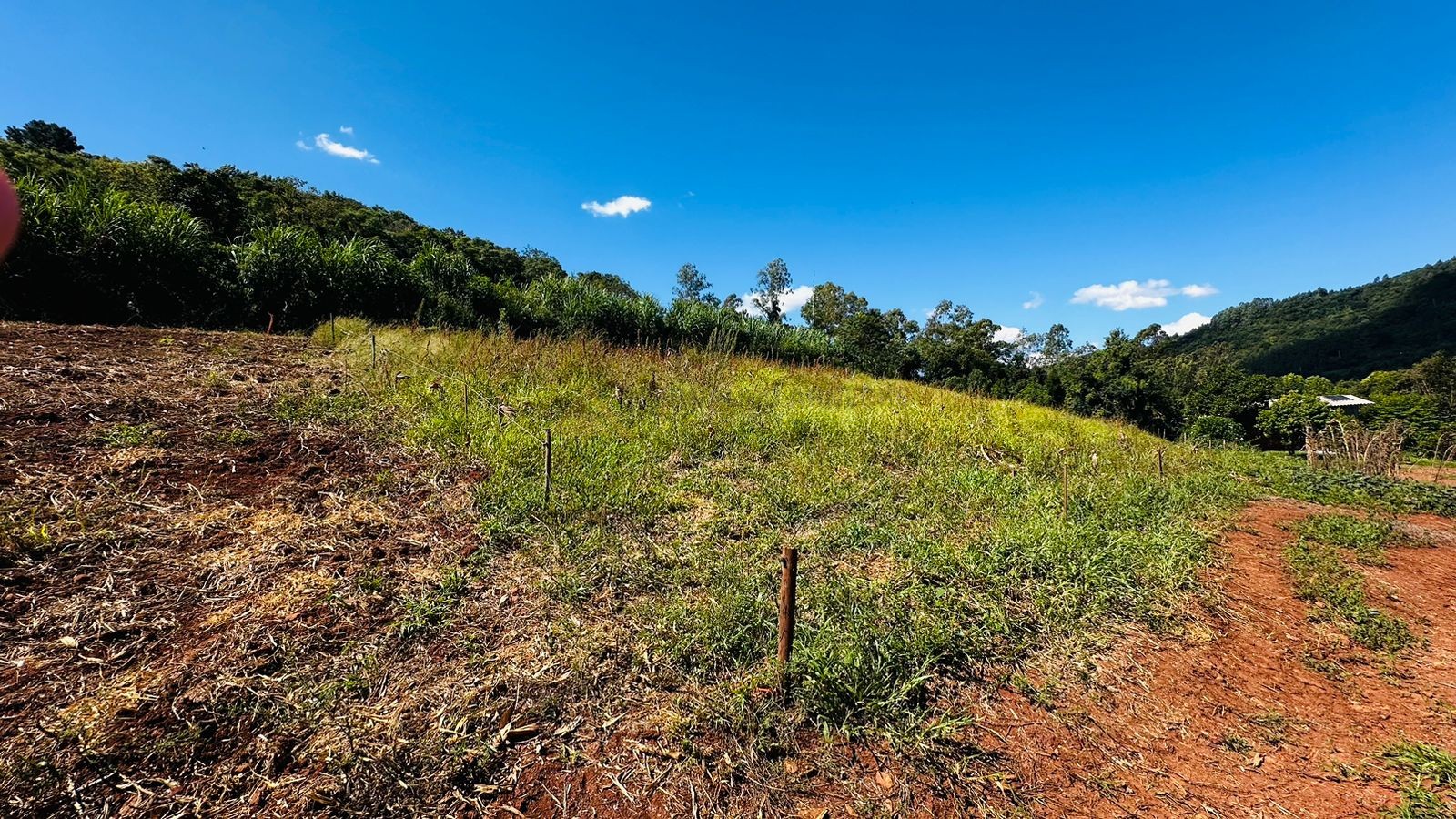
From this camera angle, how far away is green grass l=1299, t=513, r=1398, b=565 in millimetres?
4000

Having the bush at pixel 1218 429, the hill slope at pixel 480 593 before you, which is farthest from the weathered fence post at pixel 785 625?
the bush at pixel 1218 429

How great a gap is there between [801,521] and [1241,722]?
2315 millimetres

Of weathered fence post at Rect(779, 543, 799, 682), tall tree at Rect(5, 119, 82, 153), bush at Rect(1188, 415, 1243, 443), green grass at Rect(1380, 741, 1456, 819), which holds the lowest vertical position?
green grass at Rect(1380, 741, 1456, 819)

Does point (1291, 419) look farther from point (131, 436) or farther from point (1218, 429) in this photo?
point (131, 436)

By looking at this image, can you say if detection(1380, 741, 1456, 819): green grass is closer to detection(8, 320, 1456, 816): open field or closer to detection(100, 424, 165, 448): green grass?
detection(8, 320, 1456, 816): open field

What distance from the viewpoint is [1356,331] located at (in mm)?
51812

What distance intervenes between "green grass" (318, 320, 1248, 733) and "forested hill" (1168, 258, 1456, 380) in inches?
1768

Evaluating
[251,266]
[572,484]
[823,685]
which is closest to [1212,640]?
[823,685]

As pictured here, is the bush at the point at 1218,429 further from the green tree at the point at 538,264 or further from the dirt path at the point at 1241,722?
the green tree at the point at 538,264

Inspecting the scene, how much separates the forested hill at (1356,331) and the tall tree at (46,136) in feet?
217

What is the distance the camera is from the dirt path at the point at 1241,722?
203 cm

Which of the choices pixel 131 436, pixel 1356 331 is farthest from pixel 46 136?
pixel 1356 331

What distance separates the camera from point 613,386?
21.6ft

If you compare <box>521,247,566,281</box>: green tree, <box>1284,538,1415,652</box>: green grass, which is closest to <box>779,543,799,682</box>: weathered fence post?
<box>1284,538,1415,652</box>: green grass
